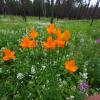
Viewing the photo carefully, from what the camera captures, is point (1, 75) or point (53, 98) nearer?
point (53, 98)

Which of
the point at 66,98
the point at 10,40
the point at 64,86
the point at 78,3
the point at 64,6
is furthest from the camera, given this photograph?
the point at 78,3

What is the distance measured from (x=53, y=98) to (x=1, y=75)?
6.16ft

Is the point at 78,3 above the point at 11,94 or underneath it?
underneath

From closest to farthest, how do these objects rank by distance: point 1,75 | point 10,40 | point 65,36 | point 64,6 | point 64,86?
point 65,36 → point 64,86 → point 1,75 → point 10,40 → point 64,6

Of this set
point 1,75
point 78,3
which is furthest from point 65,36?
point 78,3

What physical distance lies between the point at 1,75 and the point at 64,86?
1.35 metres

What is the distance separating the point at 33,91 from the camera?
17.3ft

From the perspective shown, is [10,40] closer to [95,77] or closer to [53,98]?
[95,77]

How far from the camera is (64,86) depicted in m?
5.54

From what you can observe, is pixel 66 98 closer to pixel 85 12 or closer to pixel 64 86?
pixel 64 86

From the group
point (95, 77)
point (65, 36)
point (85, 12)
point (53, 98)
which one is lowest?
point (85, 12)

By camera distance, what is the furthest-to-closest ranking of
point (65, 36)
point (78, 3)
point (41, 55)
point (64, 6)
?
point (78, 3) → point (64, 6) → point (41, 55) → point (65, 36)

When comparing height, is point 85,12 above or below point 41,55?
below

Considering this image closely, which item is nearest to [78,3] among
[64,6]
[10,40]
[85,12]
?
[85,12]
